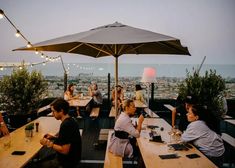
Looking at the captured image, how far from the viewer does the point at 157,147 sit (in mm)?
3355

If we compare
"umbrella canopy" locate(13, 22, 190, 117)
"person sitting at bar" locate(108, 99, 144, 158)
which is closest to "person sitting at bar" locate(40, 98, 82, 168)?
"person sitting at bar" locate(108, 99, 144, 158)

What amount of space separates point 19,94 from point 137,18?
7.16 m

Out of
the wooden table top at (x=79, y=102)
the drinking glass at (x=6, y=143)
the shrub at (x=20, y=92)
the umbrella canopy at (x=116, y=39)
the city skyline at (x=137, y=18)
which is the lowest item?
the wooden table top at (x=79, y=102)

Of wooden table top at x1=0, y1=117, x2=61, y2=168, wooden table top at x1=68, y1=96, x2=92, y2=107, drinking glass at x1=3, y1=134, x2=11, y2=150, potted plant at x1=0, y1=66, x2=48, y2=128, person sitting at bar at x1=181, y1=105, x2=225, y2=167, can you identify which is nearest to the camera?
wooden table top at x1=0, y1=117, x2=61, y2=168

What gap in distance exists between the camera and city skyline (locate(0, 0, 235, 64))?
11.1 m

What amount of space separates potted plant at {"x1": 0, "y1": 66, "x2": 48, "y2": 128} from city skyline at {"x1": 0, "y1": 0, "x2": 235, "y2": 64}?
4.97 metres

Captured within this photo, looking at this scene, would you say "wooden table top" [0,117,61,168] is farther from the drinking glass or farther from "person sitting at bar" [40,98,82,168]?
"person sitting at bar" [40,98,82,168]

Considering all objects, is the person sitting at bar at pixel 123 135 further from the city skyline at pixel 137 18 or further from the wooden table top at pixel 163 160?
the city skyline at pixel 137 18

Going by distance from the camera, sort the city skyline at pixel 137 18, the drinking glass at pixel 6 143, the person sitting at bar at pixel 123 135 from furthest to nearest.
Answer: the city skyline at pixel 137 18 < the person sitting at bar at pixel 123 135 < the drinking glass at pixel 6 143

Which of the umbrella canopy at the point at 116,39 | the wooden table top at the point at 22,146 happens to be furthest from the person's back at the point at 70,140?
the umbrella canopy at the point at 116,39

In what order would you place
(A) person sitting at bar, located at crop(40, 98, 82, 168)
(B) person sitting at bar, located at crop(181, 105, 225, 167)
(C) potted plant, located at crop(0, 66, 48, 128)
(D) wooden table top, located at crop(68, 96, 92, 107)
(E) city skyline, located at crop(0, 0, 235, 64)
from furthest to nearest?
(E) city skyline, located at crop(0, 0, 235, 64) → (D) wooden table top, located at crop(68, 96, 92, 107) → (C) potted plant, located at crop(0, 66, 48, 128) → (B) person sitting at bar, located at crop(181, 105, 225, 167) → (A) person sitting at bar, located at crop(40, 98, 82, 168)

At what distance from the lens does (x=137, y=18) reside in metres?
11.4

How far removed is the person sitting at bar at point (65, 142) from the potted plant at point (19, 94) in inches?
119

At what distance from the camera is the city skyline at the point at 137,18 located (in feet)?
36.4
